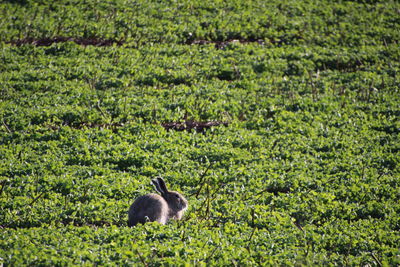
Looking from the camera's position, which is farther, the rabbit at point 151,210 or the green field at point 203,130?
the rabbit at point 151,210

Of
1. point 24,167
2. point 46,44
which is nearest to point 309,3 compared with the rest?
point 46,44

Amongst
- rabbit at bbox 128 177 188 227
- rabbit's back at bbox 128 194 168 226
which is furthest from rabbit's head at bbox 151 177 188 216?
rabbit's back at bbox 128 194 168 226

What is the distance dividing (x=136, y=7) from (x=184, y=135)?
10.5m

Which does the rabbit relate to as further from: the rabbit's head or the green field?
the green field

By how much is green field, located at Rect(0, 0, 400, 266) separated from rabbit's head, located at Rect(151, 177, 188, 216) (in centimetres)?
26

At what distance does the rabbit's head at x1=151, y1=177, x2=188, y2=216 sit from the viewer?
9.18m

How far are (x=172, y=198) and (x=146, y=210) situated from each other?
2.29 ft

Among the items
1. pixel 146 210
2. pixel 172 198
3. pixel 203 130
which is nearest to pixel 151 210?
pixel 146 210

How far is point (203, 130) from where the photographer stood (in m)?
13.7

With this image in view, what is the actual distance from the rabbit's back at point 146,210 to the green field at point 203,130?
318 millimetres

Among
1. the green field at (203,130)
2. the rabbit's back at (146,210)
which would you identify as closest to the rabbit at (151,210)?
the rabbit's back at (146,210)

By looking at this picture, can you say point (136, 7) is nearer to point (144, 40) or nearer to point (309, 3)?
point (144, 40)

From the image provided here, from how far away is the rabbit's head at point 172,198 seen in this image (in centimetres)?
918

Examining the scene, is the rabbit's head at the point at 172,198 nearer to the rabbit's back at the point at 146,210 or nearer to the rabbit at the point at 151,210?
the rabbit at the point at 151,210
